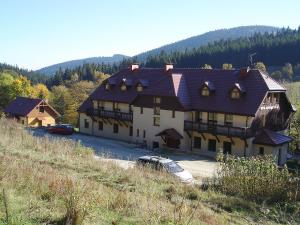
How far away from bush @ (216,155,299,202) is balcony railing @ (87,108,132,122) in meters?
31.4

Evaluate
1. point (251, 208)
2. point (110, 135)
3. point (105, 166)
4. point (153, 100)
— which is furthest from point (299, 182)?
point (110, 135)

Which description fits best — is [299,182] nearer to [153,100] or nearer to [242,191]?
[242,191]

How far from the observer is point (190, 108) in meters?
41.8

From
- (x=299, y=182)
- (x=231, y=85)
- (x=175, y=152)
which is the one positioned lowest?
(x=175, y=152)

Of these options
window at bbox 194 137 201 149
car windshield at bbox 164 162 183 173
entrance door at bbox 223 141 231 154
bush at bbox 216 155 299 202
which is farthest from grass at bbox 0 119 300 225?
window at bbox 194 137 201 149

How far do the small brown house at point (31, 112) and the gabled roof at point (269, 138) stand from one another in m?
36.1

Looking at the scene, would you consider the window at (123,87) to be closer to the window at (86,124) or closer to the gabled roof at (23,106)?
the window at (86,124)

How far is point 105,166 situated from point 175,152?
24800 millimetres

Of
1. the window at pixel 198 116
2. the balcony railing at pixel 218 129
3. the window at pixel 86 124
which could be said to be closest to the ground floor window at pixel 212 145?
the balcony railing at pixel 218 129

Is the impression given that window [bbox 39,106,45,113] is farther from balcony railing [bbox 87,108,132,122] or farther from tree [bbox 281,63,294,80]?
tree [bbox 281,63,294,80]

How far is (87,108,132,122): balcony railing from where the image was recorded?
47.8 m

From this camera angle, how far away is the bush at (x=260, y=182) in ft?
50.6

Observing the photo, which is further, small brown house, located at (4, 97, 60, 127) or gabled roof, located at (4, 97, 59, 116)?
gabled roof, located at (4, 97, 59, 116)

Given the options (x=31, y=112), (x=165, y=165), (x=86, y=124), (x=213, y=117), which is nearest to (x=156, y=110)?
(x=213, y=117)
